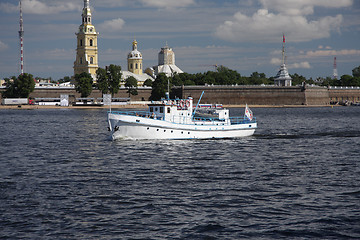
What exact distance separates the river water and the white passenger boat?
3169mm

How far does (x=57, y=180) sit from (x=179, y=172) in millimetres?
7709

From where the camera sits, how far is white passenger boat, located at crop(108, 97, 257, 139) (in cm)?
4841

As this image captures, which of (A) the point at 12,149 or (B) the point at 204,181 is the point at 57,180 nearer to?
(B) the point at 204,181

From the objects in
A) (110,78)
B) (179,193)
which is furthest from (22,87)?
(179,193)

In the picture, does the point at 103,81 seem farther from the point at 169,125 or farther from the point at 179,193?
the point at 179,193

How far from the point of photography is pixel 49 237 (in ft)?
62.1

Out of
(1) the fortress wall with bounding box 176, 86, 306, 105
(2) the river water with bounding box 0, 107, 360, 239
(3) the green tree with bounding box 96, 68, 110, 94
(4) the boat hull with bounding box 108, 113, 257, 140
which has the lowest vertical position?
(2) the river water with bounding box 0, 107, 360, 239

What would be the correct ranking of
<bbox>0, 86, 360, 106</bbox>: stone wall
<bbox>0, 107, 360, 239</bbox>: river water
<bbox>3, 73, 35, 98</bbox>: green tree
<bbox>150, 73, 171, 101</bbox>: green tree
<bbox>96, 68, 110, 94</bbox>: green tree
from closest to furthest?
<bbox>0, 107, 360, 239</bbox>: river water, <bbox>3, 73, 35, 98</bbox>: green tree, <bbox>96, 68, 110, 94</bbox>: green tree, <bbox>150, 73, 171, 101</bbox>: green tree, <bbox>0, 86, 360, 106</bbox>: stone wall

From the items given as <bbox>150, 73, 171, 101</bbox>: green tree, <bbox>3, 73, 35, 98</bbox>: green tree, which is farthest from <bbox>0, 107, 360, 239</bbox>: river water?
<bbox>150, 73, 171, 101</bbox>: green tree

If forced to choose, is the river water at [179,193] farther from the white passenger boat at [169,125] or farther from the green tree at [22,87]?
the green tree at [22,87]

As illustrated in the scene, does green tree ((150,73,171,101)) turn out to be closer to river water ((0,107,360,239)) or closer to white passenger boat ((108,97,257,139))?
white passenger boat ((108,97,257,139))

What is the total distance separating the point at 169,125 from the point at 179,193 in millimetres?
23343

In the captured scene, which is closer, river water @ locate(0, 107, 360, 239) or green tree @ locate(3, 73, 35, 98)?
river water @ locate(0, 107, 360, 239)

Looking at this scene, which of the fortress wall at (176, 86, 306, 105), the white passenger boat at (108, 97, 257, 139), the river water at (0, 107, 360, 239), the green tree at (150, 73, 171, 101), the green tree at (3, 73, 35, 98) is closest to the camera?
the river water at (0, 107, 360, 239)
